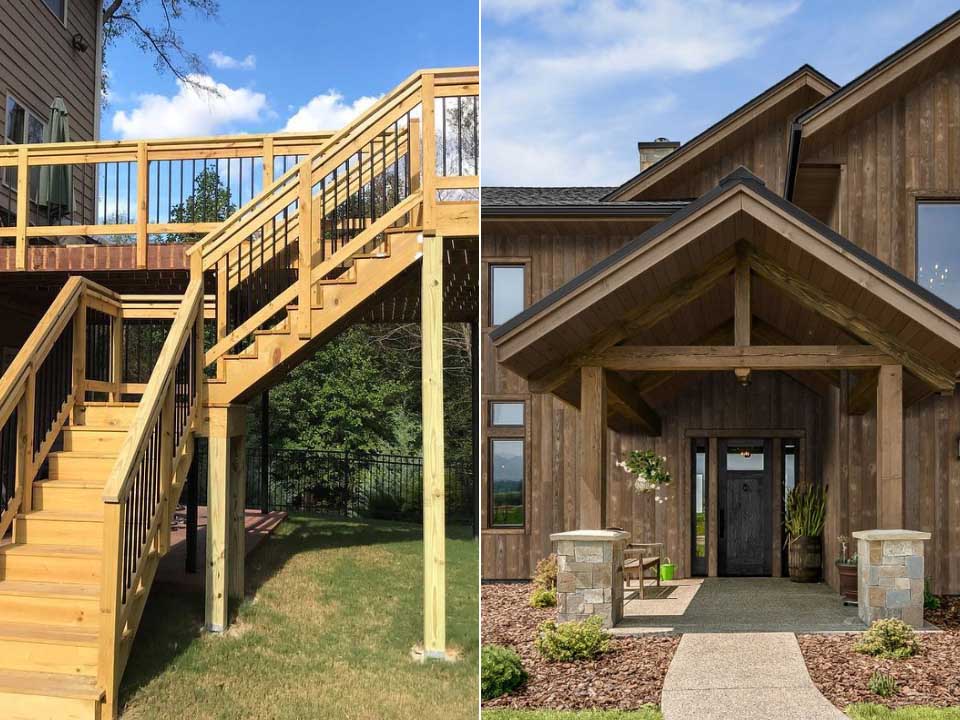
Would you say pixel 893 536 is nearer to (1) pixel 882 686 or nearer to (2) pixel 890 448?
(2) pixel 890 448

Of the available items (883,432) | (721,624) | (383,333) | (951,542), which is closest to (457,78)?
(883,432)

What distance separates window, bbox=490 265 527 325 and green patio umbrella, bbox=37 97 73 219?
528 centimetres

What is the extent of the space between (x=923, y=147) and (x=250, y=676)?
28.9ft

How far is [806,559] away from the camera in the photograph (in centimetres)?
1084

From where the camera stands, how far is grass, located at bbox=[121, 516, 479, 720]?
6.18 meters

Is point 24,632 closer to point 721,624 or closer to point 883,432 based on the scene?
point 721,624

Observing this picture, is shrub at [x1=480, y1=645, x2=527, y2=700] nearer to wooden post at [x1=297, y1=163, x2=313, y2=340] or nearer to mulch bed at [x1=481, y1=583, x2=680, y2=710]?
mulch bed at [x1=481, y1=583, x2=680, y2=710]

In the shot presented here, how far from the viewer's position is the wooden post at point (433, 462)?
690cm

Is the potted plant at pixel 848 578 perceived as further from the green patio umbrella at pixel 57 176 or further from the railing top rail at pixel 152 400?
the green patio umbrella at pixel 57 176

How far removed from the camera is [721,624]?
7.98m

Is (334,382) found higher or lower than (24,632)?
higher

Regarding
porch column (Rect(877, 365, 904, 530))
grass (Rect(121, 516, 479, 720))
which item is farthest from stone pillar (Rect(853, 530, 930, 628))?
grass (Rect(121, 516, 479, 720))

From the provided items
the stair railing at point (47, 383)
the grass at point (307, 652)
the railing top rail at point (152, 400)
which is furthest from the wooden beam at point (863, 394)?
the stair railing at point (47, 383)

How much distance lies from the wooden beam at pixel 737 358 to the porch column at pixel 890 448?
187 mm
